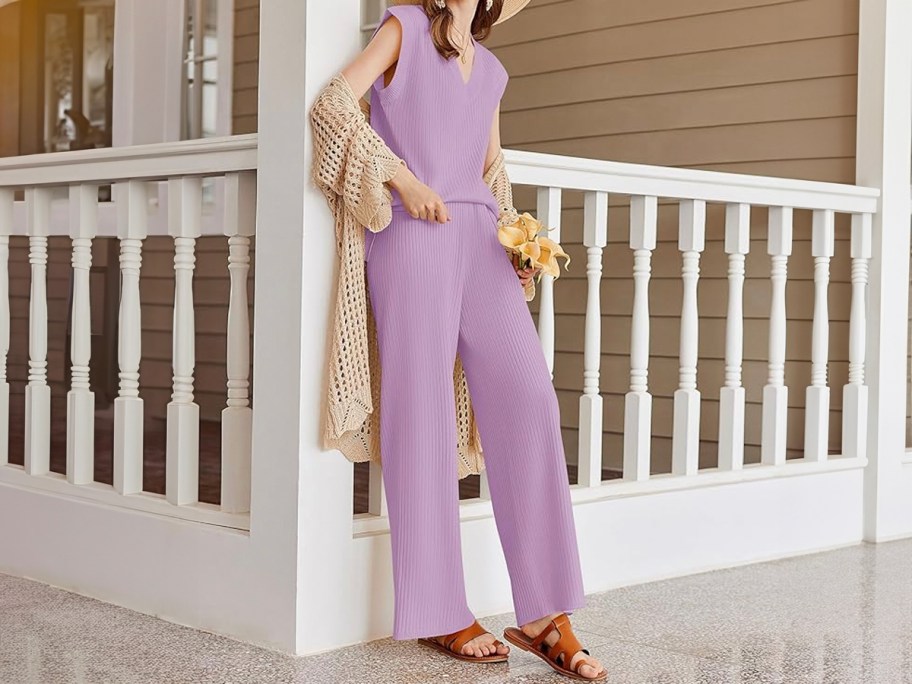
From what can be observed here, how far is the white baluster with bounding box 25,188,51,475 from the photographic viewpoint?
3260 mm

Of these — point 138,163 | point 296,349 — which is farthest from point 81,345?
point 296,349

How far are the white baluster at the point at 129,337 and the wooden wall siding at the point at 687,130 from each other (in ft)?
7.42

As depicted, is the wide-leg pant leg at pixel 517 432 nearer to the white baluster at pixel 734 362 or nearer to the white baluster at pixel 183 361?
the white baluster at pixel 183 361

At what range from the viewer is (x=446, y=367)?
253 centimetres

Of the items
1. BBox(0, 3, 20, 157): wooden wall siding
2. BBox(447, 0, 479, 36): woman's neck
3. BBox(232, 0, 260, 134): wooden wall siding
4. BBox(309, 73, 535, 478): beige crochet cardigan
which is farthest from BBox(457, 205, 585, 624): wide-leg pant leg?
BBox(0, 3, 20, 157): wooden wall siding

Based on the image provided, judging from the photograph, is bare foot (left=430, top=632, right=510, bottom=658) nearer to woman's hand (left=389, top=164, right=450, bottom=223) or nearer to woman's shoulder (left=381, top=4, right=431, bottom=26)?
woman's hand (left=389, top=164, right=450, bottom=223)

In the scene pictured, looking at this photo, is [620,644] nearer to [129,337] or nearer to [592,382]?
[592,382]

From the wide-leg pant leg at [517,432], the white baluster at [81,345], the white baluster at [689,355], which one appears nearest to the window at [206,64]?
the white baluster at [81,345]

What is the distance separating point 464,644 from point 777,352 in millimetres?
1623

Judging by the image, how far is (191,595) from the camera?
2.78 meters

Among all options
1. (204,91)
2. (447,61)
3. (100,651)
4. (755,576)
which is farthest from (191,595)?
(204,91)

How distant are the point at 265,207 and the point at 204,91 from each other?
143 inches

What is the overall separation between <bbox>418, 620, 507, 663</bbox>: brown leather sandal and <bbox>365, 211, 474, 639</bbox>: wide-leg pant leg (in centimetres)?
3

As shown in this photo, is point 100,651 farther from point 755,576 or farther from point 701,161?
point 701,161
